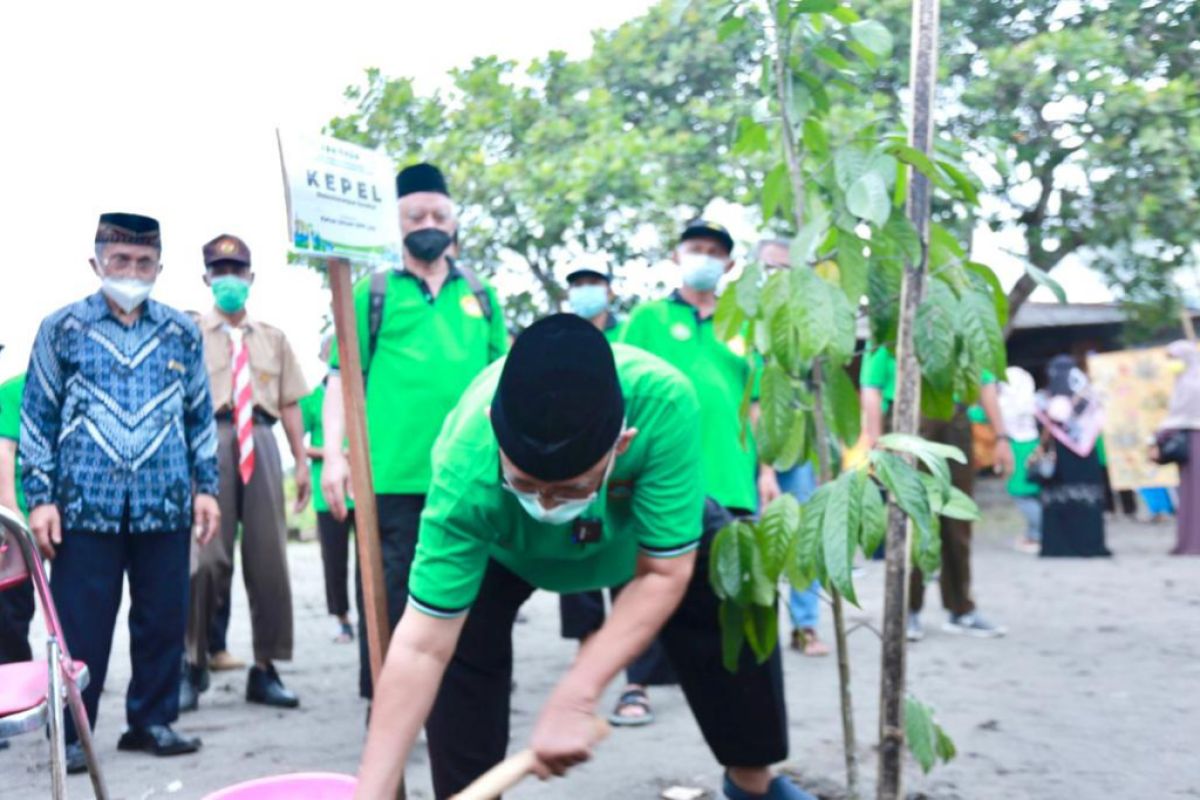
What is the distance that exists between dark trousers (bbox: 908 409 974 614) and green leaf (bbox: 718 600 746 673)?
3572 mm

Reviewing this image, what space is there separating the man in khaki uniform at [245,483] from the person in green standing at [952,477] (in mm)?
2870

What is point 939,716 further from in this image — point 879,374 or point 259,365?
point 259,365

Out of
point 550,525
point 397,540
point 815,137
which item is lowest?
point 397,540

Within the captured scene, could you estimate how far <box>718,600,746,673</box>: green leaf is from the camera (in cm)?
294

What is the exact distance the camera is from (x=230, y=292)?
5.62 metres

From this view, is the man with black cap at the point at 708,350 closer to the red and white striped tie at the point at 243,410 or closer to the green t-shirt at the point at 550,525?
the red and white striped tie at the point at 243,410

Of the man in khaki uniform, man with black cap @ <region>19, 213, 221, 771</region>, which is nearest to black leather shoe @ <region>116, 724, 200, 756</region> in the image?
man with black cap @ <region>19, 213, 221, 771</region>

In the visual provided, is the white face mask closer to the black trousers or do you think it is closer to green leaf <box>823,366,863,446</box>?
the black trousers

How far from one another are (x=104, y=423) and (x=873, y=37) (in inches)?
111

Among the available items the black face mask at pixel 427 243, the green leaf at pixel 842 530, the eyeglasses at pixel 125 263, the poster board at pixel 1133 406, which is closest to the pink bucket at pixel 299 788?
the green leaf at pixel 842 530

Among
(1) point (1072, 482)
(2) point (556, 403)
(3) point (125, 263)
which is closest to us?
(2) point (556, 403)

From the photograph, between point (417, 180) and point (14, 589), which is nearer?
point (417, 180)

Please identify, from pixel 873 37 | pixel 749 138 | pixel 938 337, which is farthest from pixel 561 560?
pixel 873 37

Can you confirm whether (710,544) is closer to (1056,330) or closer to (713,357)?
(713,357)
